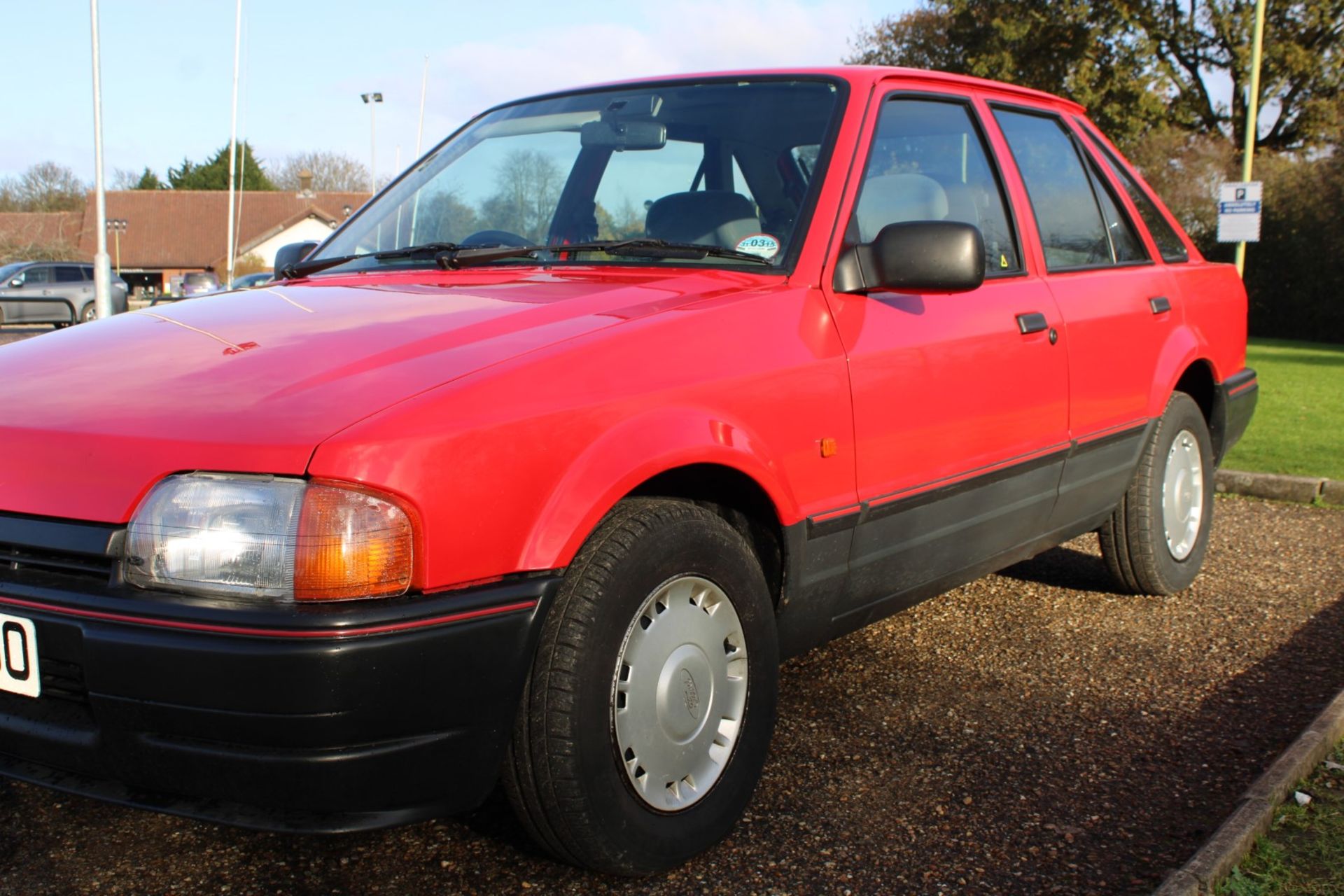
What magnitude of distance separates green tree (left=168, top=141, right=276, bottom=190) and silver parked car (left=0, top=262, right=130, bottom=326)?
2126 inches

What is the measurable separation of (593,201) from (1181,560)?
280 cm

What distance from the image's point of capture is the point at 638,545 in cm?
234

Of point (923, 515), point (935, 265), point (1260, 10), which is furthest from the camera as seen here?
point (1260, 10)

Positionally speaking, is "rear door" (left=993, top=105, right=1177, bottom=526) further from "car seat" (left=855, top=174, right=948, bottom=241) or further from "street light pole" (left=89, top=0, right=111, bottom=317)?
"street light pole" (left=89, top=0, right=111, bottom=317)

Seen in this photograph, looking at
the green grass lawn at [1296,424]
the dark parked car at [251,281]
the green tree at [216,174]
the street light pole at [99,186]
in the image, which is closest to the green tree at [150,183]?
the green tree at [216,174]

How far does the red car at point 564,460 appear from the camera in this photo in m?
2.02

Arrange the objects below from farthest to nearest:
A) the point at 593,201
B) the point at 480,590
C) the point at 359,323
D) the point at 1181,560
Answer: the point at 1181,560
the point at 593,201
the point at 359,323
the point at 480,590

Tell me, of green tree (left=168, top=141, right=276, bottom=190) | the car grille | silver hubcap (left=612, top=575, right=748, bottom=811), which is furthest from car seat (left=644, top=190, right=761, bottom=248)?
green tree (left=168, top=141, right=276, bottom=190)

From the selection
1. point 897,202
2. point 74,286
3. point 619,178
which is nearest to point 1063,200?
point 897,202

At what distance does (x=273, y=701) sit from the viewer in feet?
6.40

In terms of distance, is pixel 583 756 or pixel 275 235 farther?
pixel 275 235

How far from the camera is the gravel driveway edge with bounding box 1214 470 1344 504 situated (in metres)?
6.75

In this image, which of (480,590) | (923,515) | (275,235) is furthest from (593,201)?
(275,235)

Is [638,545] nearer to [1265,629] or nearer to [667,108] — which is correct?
[667,108]
